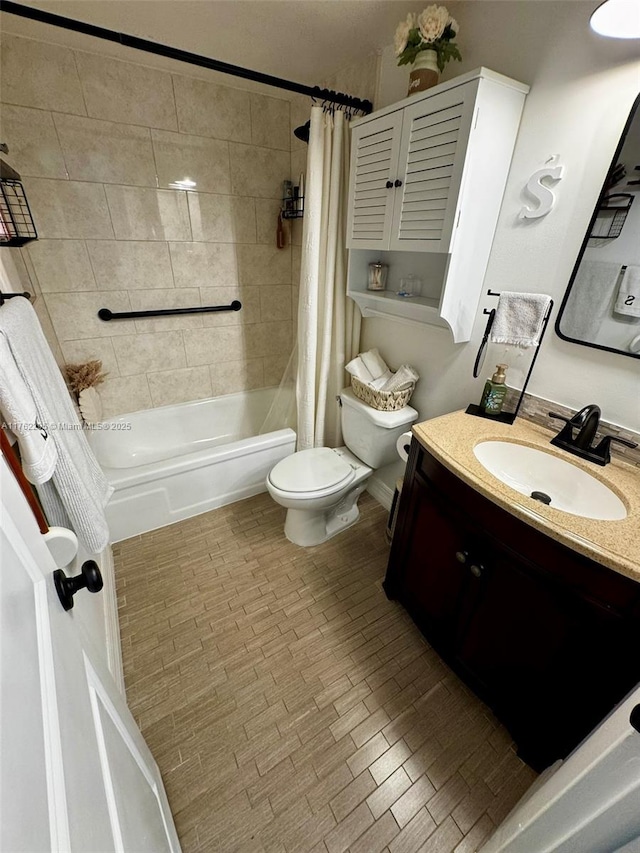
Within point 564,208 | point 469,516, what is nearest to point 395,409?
point 469,516

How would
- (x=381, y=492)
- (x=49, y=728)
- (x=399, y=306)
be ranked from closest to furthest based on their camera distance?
(x=49, y=728) < (x=399, y=306) < (x=381, y=492)

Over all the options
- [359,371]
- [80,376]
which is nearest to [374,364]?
[359,371]

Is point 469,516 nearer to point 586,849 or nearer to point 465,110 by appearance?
point 586,849

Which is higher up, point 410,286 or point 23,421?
point 410,286

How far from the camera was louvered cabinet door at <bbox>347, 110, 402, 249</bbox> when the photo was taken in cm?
134

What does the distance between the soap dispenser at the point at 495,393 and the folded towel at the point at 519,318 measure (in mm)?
107

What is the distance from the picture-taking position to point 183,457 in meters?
1.90

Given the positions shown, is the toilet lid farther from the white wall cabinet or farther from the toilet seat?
the white wall cabinet

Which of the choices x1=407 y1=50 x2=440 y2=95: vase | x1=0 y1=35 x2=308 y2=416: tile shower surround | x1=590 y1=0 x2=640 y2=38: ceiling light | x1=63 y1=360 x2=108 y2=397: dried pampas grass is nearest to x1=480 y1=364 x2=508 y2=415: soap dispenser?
x1=590 y1=0 x2=640 y2=38: ceiling light

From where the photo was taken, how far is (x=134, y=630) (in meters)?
1.44

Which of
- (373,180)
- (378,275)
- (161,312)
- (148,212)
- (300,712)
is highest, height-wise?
(373,180)

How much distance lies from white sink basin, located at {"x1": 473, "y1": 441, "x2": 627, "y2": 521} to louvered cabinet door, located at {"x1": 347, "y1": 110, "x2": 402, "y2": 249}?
0.95 meters

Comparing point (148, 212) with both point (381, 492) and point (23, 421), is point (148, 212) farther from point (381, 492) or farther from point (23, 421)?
point (381, 492)

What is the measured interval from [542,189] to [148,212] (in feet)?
6.48
